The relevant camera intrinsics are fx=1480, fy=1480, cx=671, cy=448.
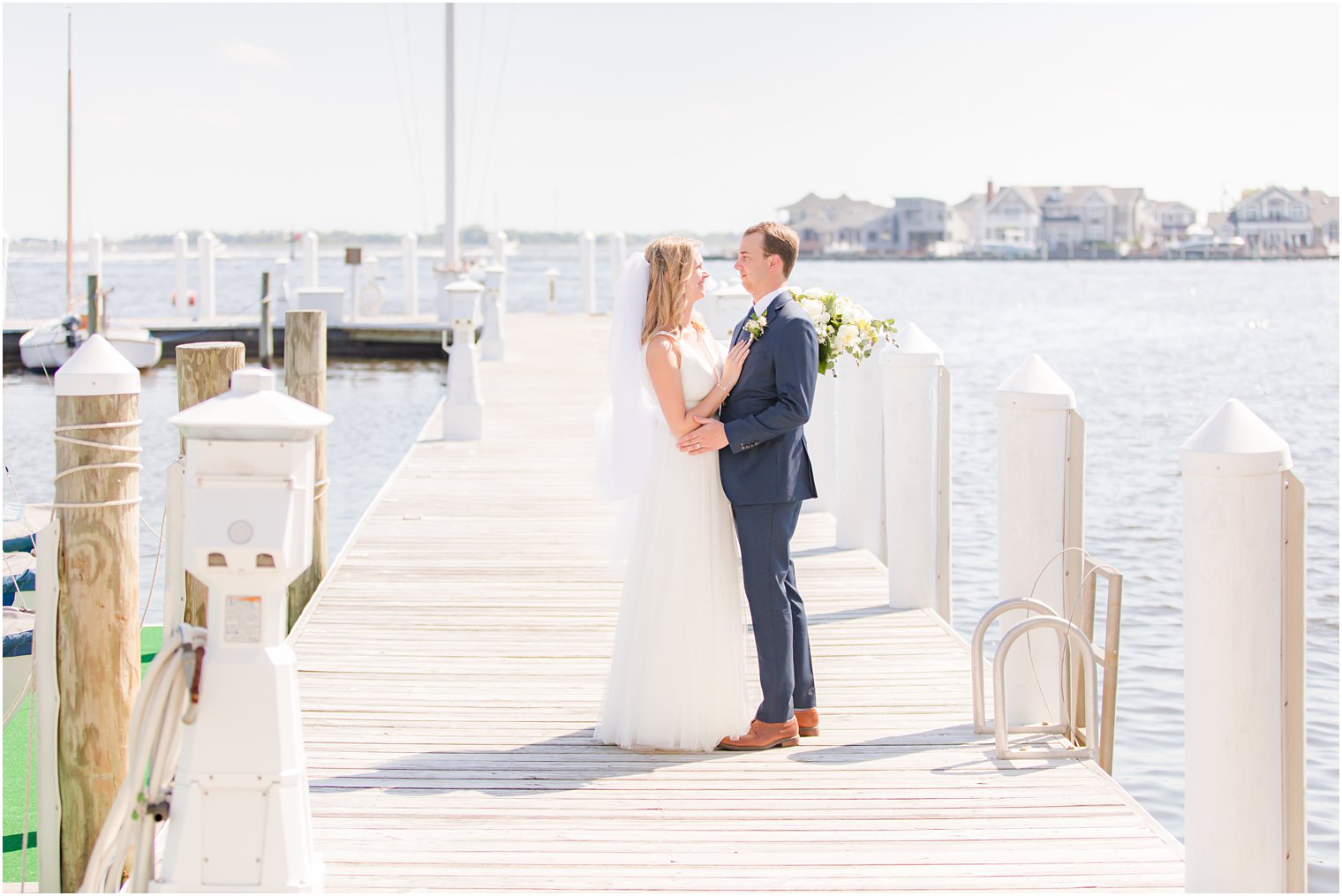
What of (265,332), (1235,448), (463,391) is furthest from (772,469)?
(265,332)

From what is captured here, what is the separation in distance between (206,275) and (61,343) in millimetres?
5356

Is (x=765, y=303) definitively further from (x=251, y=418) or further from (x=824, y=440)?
(x=824, y=440)

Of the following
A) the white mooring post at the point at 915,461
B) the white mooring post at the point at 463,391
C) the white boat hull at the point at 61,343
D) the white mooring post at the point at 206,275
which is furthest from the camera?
the white mooring post at the point at 206,275

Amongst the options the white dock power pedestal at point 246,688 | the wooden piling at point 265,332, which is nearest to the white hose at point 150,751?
the white dock power pedestal at point 246,688

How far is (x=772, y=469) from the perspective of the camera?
16.5 ft

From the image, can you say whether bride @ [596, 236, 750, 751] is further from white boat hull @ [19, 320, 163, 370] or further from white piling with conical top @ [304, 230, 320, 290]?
white piling with conical top @ [304, 230, 320, 290]

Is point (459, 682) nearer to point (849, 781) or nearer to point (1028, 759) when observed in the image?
point (849, 781)

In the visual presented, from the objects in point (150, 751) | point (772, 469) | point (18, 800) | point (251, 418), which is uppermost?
point (251, 418)

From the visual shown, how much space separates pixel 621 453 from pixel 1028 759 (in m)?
1.72

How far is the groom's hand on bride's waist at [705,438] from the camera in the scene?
4977 millimetres

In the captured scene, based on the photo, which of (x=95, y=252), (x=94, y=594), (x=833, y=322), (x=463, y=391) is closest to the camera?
(x=94, y=594)

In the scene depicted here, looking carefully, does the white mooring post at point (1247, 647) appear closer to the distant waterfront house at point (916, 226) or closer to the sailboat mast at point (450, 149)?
the sailboat mast at point (450, 149)

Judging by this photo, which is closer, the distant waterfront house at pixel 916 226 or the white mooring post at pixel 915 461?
the white mooring post at pixel 915 461

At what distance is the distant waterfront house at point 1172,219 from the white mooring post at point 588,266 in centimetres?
13905
